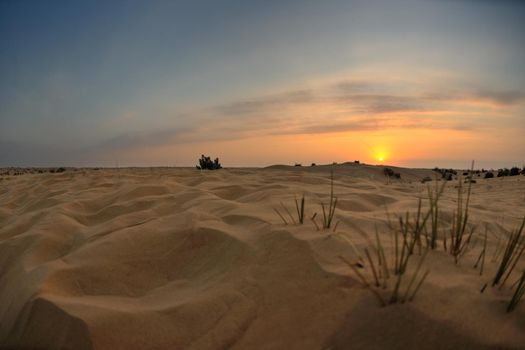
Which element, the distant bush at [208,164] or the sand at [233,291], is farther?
the distant bush at [208,164]

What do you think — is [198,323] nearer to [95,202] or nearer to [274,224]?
[274,224]

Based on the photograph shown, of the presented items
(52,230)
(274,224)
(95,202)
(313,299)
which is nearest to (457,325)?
(313,299)

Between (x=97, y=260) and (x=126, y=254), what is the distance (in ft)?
0.48

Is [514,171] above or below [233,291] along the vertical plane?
above

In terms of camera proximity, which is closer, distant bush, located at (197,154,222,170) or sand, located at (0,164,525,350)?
sand, located at (0,164,525,350)

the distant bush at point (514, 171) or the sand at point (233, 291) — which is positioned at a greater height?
the distant bush at point (514, 171)

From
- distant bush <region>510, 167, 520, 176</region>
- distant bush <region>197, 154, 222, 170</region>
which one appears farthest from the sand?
distant bush <region>197, 154, 222, 170</region>

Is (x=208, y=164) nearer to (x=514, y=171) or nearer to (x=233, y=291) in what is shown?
(x=514, y=171)

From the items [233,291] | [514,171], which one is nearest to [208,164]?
[514,171]

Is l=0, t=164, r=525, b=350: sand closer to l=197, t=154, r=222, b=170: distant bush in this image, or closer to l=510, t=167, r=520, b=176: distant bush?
l=510, t=167, r=520, b=176: distant bush

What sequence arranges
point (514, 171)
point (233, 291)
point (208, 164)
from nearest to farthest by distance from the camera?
point (233, 291) → point (514, 171) → point (208, 164)

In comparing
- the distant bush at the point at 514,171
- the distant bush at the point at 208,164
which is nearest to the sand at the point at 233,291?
the distant bush at the point at 514,171

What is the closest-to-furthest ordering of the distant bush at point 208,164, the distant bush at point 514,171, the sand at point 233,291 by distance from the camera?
1. the sand at point 233,291
2. the distant bush at point 514,171
3. the distant bush at point 208,164

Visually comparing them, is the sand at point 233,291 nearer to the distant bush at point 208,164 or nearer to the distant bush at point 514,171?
the distant bush at point 514,171
